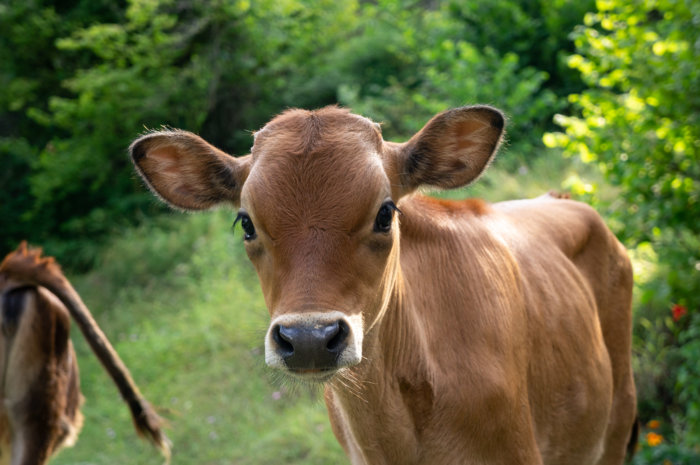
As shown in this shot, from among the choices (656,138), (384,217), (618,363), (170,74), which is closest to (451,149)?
(384,217)

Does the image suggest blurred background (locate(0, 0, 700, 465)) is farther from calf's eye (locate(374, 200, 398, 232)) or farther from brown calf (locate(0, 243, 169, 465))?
brown calf (locate(0, 243, 169, 465))

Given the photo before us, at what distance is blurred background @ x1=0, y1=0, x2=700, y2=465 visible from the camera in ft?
17.1

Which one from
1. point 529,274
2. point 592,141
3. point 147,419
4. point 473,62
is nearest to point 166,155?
point 529,274

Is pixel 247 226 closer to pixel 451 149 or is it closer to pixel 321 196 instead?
pixel 321 196

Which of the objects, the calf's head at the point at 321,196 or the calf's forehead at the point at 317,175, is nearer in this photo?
the calf's head at the point at 321,196

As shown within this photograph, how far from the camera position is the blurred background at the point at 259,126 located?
5.22m

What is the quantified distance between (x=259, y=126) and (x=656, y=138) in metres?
8.73

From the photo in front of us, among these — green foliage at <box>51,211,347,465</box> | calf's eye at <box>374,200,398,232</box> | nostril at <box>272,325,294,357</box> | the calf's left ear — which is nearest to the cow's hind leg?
the calf's left ear

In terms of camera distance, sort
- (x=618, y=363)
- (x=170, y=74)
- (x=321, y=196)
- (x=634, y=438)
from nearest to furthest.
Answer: (x=321, y=196)
(x=618, y=363)
(x=634, y=438)
(x=170, y=74)

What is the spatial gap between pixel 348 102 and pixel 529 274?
881 cm

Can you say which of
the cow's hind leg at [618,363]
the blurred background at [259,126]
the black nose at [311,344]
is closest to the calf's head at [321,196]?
the black nose at [311,344]

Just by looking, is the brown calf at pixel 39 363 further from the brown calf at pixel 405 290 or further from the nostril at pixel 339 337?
the nostril at pixel 339 337

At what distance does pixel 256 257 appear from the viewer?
2953 mm

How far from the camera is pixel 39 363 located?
5.50 m
